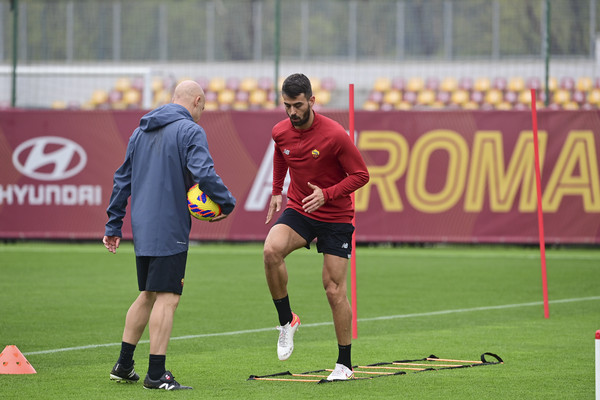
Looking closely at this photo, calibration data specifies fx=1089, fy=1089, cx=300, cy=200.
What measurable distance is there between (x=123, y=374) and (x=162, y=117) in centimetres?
188

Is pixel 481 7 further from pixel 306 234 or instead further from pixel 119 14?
pixel 306 234

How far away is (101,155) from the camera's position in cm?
2064

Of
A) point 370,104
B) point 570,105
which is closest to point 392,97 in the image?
point 370,104

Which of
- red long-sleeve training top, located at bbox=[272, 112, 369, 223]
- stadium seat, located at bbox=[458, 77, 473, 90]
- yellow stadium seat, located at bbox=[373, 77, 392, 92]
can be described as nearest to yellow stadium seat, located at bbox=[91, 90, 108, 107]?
yellow stadium seat, located at bbox=[373, 77, 392, 92]

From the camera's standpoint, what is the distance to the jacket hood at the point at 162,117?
7.67 m

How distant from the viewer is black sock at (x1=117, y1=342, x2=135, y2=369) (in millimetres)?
7785

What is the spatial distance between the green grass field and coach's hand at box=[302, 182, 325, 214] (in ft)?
4.20

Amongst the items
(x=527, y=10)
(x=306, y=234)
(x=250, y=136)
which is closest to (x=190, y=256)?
(x=250, y=136)

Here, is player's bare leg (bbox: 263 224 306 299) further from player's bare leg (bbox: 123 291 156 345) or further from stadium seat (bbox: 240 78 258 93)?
stadium seat (bbox: 240 78 258 93)

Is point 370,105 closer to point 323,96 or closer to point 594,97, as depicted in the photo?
point 323,96

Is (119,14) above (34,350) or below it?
above

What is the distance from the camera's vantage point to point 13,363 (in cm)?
817

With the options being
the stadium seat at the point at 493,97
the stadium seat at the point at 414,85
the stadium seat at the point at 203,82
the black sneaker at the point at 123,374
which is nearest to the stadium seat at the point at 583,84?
the stadium seat at the point at 493,97

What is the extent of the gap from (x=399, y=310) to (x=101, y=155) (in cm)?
981
